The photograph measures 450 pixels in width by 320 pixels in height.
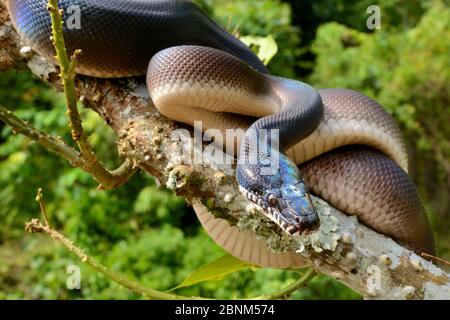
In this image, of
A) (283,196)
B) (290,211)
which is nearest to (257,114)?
(283,196)

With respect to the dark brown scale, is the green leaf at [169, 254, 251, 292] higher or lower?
lower

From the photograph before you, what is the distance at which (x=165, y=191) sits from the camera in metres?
5.91

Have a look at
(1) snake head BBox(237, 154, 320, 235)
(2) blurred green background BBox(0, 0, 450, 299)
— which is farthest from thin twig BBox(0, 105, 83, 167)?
(2) blurred green background BBox(0, 0, 450, 299)

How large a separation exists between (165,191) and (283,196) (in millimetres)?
4250

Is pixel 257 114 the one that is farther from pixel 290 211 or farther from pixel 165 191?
pixel 165 191

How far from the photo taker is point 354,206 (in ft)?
5.89

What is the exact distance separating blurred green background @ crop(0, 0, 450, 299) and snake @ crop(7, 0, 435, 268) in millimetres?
1076

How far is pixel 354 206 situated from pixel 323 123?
38cm

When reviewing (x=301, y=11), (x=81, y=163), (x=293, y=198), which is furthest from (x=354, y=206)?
(x=301, y=11)

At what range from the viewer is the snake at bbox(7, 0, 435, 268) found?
1.82m

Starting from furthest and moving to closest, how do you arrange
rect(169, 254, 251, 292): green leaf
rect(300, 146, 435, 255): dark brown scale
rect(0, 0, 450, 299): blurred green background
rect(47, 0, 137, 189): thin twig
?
rect(0, 0, 450, 299): blurred green background
rect(169, 254, 251, 292): green leaf
rect(300, 146, 435, 255): dark brown scale
rect(47, 0, 137, 189): thin twig

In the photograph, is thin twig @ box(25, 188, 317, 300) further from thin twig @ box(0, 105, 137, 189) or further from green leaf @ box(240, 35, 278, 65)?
green leaf @ box(240, 35, 278, 65)

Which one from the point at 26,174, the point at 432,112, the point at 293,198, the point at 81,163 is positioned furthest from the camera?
the point at 432,112
